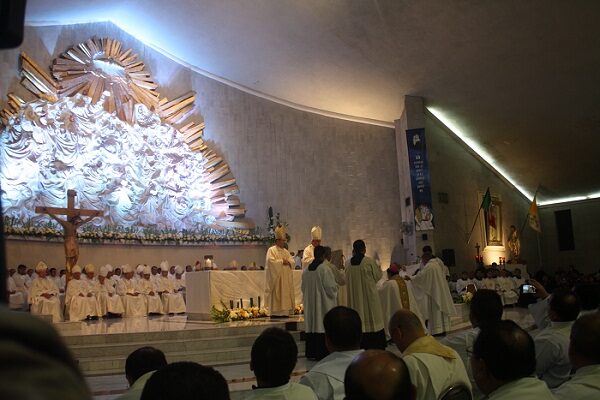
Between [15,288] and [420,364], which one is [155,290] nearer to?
[15,288]

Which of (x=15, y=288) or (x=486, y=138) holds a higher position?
(x=486, y=138)

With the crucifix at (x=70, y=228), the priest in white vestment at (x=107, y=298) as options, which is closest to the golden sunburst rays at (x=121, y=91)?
the crucifix at (x=70, y=228)

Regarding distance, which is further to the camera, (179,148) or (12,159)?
(179,148)

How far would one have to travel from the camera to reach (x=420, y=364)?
2822mm

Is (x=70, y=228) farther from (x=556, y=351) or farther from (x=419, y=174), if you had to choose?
(x=556, y=351)

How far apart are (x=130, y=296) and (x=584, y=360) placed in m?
12.5

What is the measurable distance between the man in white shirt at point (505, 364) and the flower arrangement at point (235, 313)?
785 centimetres

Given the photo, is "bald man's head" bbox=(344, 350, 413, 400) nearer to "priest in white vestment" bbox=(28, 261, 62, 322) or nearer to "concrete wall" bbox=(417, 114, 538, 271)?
"priest in white vestment" bbox=(28, 261, 62, 322)

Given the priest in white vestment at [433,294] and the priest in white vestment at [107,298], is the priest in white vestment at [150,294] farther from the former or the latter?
the priest in white vestment at [433,294]

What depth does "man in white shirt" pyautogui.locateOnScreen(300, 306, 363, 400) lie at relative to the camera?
9.47ft

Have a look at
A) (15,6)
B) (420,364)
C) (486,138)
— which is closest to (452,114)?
(486,138)

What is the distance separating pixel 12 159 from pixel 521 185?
16922 millimetres

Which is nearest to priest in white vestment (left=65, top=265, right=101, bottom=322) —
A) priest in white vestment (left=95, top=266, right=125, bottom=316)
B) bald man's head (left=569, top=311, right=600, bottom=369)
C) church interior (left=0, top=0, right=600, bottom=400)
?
church interior (left=0, top=0, right=600, bottom=400)

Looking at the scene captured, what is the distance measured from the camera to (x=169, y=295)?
575 inches
